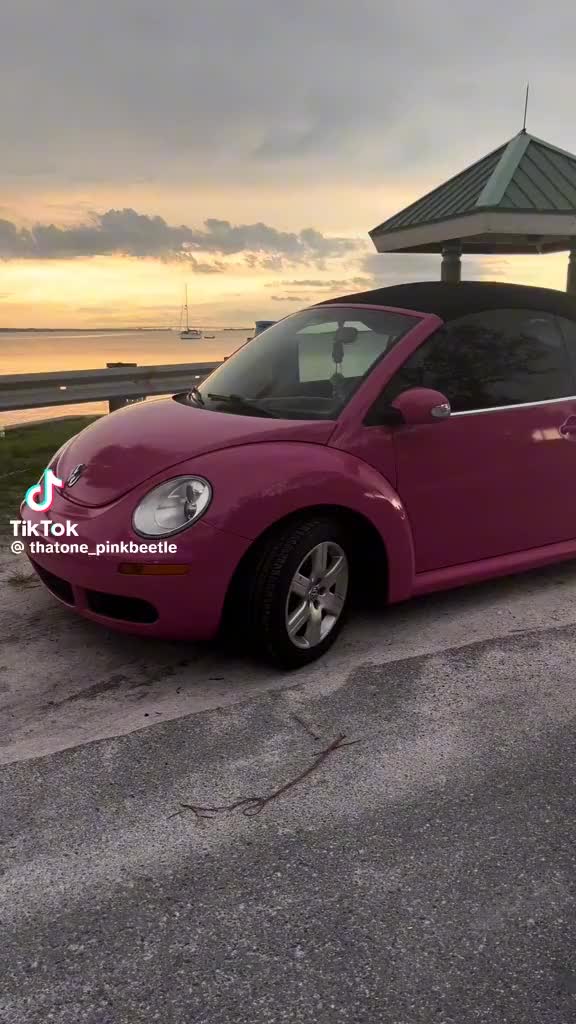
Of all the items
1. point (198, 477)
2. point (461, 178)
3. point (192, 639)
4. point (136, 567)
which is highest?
point (461, 178)

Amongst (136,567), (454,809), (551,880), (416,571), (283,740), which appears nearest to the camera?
(551,880)

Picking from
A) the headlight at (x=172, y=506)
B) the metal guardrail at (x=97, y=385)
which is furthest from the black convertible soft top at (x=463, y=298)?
the metal guardrail at (x=97, y=385)

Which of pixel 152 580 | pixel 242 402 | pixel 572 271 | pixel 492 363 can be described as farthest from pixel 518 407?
pixel 572 271

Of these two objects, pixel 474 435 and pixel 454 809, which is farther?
pixel 474 435

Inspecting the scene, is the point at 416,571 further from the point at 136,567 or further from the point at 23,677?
the point at 23,677

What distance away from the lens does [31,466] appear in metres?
7.82

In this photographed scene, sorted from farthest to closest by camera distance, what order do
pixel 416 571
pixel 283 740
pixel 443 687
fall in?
1. pixel 416 571
2. pixel 443 687
3. pixel 283 740

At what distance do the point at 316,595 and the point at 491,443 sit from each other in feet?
4.21

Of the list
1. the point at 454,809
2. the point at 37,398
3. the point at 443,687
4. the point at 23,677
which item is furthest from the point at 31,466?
the point at 454,809

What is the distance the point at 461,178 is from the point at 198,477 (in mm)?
8857

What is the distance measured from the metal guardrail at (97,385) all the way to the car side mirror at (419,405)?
5247 millimetres

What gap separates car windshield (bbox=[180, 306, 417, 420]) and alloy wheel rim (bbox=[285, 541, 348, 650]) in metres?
0.67

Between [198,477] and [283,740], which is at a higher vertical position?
[198,477]

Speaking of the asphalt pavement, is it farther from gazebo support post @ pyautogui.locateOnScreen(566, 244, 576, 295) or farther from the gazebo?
gazebo support post @ pyautogui.locateOnScreen(566, 244, 576, 295)
